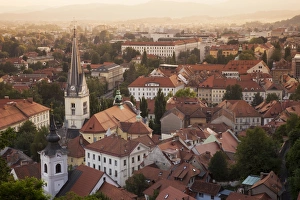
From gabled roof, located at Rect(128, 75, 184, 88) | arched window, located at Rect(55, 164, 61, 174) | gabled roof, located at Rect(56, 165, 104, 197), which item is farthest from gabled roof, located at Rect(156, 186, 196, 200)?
gabled roof, located at Rect(128, 75, 184, 88)

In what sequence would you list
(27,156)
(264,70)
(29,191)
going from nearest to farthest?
(29,191) → (27,156) → (264,70)

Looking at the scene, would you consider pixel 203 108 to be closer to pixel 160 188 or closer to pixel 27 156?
pixel 27 156

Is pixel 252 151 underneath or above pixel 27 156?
above

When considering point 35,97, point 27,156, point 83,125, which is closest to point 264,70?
point 35,97

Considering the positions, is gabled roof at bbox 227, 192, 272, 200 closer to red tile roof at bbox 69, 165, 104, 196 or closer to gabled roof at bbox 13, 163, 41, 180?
red tile roof at bbox 69, 165, 104, 196

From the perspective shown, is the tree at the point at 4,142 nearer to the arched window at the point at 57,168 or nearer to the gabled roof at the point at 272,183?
the arched window at the point at 57,168

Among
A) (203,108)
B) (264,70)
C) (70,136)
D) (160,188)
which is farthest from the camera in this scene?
(264,70)

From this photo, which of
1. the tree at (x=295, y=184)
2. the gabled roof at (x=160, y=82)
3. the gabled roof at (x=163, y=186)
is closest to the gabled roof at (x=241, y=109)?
the gabled roof at (x=160, y=82)

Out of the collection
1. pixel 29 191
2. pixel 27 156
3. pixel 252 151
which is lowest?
pixel 27 156
